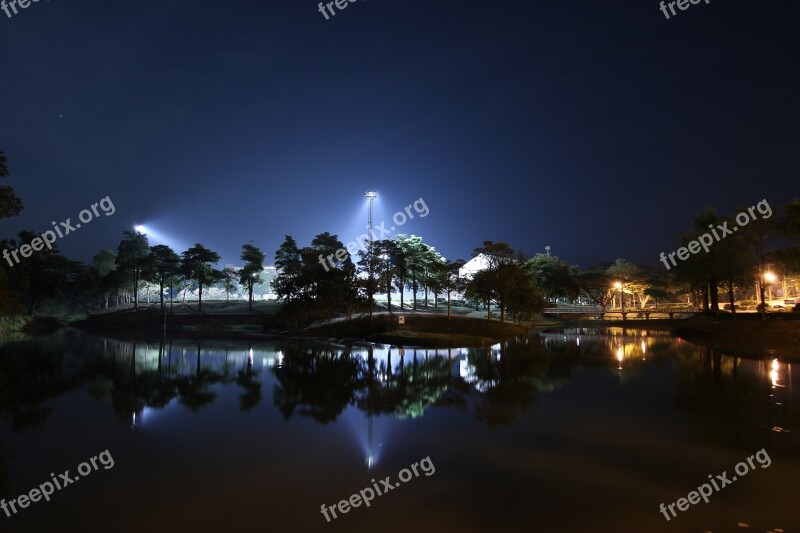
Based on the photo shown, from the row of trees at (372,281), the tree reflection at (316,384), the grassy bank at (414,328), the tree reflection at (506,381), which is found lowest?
the tree reflection at (506,381)

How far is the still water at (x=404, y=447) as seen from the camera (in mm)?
8547

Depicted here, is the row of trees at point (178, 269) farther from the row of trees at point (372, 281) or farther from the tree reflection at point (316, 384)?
the tree reflection at point (316, 384)

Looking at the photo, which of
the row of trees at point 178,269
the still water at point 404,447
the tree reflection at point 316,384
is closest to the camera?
the still water at point 404,447

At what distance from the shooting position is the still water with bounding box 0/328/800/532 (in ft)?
28.0

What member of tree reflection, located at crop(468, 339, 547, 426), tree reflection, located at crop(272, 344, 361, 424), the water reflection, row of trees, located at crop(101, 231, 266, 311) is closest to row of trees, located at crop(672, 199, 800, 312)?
the water reflection

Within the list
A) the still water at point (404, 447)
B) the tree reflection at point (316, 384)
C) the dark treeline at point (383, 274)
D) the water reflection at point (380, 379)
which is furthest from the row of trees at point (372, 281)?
the still water at point (404, 447)

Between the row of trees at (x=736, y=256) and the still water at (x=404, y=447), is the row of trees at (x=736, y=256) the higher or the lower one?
the higher one

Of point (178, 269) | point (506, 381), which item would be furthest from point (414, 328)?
point (178, 269)

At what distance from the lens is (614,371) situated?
2597cm

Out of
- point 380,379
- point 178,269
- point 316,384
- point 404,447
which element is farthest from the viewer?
point 178,269

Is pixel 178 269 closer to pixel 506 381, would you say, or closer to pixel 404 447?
pixel 506 381

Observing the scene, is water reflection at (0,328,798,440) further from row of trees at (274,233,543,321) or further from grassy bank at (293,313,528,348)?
row of trees at (274,233,543,321)

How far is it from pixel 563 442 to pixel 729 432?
17.4 feet

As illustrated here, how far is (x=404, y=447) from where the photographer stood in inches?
496
